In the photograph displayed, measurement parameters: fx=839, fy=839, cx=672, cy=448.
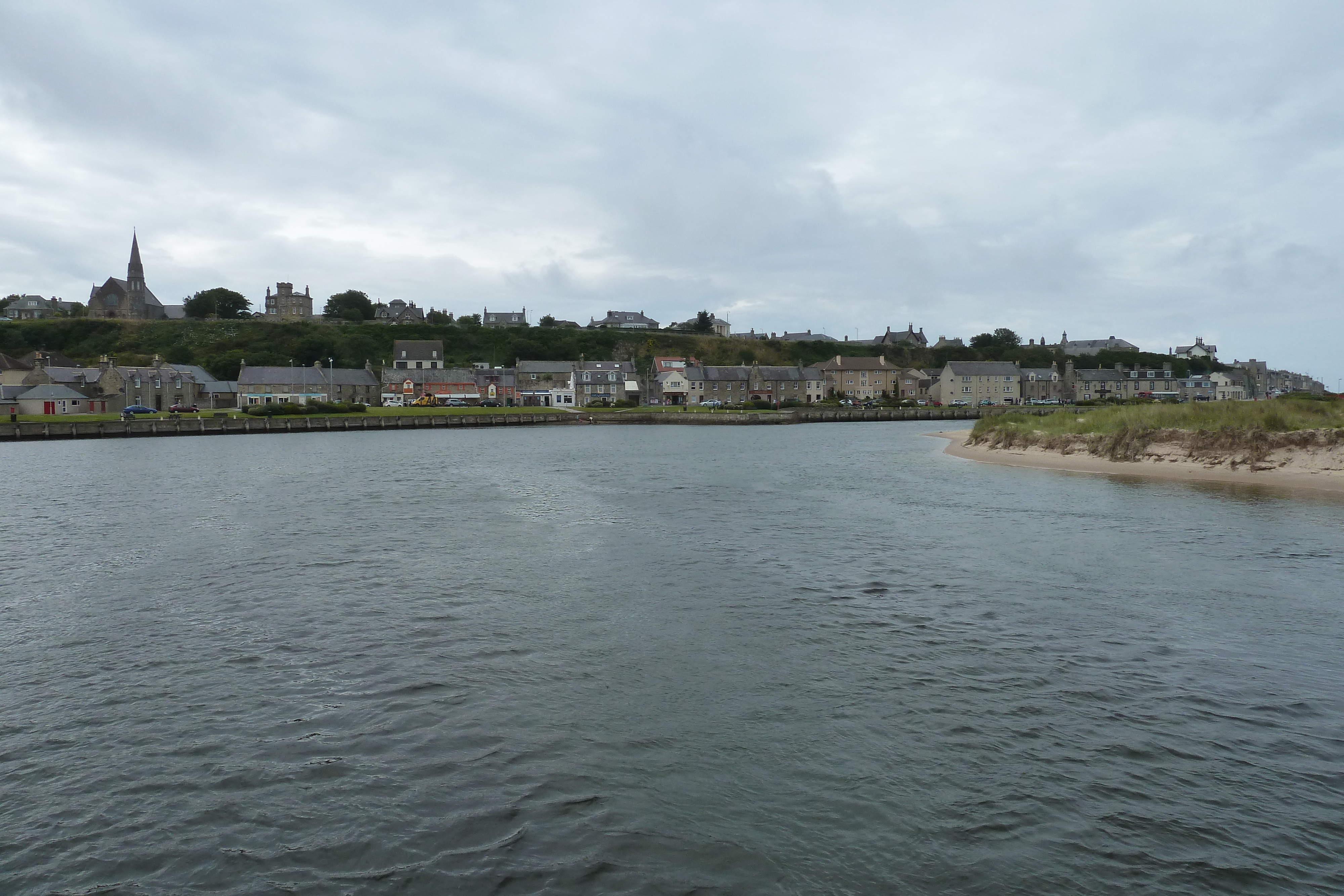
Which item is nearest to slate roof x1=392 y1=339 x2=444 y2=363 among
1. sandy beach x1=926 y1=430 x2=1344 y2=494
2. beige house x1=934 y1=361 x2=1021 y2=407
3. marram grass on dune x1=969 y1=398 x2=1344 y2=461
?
beige house x1=934 y1=361 x2=1021 y2=407

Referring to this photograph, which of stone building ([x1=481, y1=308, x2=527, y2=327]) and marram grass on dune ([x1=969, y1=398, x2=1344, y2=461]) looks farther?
stone building ([x1=481, y1=308, x2=527, y2=327])

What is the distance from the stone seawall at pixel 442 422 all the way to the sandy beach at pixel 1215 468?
43.4 metres

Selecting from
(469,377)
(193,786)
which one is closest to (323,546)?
(193,786)

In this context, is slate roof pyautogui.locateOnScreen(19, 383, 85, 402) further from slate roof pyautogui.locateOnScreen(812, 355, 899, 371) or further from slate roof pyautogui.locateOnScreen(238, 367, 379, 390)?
slate roof pyautogui.locateOnScreen(812, 355, 899, 371)

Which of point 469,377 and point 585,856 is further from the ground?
point 469,377

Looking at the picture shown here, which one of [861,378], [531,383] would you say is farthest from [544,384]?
[861,378]

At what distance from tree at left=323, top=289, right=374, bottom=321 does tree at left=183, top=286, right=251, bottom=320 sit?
17.4 m

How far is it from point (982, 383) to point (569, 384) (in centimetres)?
7265

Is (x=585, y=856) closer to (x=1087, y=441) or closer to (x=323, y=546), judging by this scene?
(x=323, y=546)

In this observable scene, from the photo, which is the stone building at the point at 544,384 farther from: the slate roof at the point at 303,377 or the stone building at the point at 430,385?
the slate roof at the point at 303,377

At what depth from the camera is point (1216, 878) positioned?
7.55 m

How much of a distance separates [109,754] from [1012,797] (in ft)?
34.5

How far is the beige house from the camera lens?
486 feet

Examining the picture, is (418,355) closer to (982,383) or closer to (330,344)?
(330,344)
